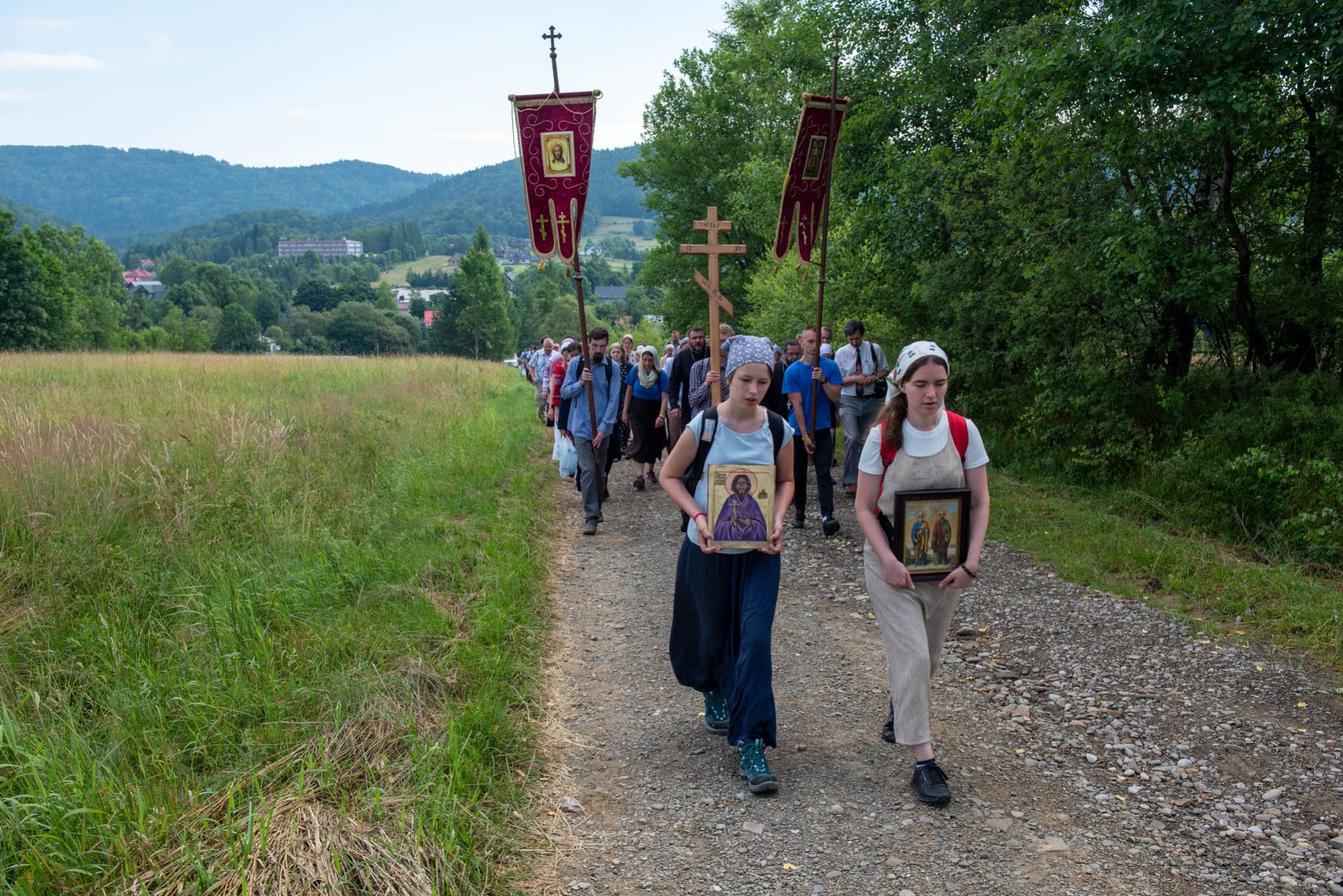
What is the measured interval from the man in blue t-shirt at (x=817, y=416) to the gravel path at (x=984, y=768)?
2.41m

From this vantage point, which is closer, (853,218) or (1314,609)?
(1314,609)

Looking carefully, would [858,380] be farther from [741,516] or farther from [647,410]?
[741,516]

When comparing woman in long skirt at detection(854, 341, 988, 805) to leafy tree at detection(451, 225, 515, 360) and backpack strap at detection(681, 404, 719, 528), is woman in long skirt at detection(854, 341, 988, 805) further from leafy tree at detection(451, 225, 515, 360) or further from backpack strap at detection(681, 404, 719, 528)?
leafy tree at detection(451, 225, 515, 360)

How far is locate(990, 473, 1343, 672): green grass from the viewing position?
5762mm

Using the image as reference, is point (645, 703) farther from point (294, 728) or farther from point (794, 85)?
point (794, 85)

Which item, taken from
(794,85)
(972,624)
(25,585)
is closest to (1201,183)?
(972,624)

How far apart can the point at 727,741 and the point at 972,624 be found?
8.40 feet

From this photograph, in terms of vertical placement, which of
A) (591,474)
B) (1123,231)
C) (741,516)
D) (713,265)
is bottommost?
(591,474)

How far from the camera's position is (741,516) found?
4066 mm

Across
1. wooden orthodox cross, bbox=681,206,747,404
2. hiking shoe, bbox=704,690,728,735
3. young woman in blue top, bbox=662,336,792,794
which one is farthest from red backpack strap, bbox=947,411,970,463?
wooden orthodox cross, bbox=681,206,747,404

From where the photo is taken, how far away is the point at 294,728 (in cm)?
416

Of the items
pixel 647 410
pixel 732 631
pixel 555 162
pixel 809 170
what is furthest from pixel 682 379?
pixel 732 631

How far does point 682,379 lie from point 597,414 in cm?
117

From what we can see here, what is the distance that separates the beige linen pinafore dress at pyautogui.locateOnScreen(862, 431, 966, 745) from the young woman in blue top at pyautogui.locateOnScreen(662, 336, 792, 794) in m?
0.48
